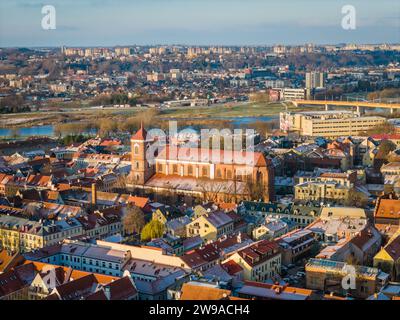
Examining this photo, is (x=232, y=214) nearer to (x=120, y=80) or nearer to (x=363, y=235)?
(x=363, y=235)

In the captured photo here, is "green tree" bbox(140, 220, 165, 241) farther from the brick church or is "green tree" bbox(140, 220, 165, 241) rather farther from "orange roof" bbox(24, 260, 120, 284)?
the brick church

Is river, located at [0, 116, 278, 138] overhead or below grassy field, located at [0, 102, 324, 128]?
below

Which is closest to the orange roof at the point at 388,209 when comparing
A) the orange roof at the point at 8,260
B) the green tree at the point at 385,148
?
the orange roof at the point at 8,260

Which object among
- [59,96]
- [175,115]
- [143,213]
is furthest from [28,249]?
[59,96]

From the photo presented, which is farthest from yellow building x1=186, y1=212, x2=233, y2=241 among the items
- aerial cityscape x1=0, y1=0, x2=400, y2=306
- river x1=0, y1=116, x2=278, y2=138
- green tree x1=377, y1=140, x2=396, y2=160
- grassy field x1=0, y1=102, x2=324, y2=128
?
grassy field x1=0, y1=102, x2=324, y2=128

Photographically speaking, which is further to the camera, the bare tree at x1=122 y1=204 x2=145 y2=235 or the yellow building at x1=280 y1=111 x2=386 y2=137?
the yellow building at x1=280 y1=111 x2=386 y2=137

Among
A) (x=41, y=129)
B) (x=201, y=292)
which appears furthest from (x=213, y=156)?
(x=41, y=129)

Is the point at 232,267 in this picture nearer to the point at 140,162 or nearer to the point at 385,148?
the point at 140,162
